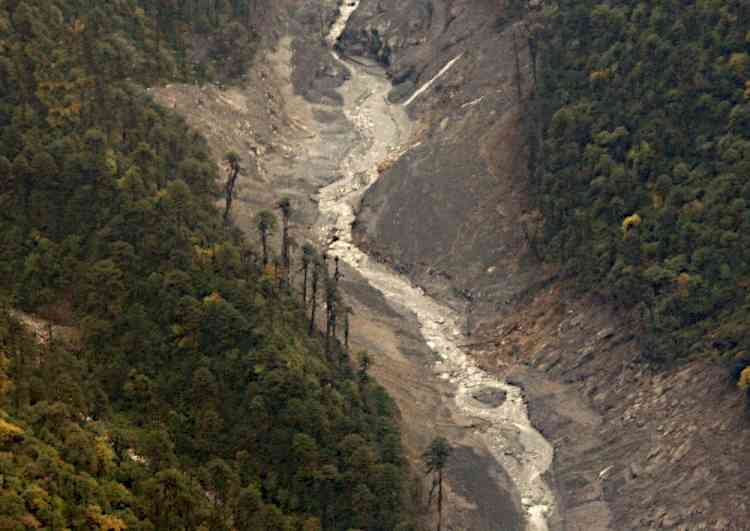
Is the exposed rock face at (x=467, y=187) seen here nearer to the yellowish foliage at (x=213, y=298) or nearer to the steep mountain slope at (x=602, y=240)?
the steep mountain slope at (x=602, y=240)

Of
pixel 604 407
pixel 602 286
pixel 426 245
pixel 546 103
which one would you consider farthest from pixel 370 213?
pixel 604 407

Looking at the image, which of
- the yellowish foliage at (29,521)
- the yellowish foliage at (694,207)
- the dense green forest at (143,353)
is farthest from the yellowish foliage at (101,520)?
the yellowish foliage at (694,207)

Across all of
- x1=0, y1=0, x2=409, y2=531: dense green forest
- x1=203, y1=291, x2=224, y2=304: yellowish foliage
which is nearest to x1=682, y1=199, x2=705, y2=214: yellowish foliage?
x1=0, y1=0, x2=409, y2=531: dense green forest

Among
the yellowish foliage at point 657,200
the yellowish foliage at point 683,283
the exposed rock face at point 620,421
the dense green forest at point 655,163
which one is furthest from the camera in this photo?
the yellowish foliage at point 657,200

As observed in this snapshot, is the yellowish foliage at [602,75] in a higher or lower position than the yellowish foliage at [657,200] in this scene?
higher

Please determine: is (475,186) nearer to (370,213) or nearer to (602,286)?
(370,213)

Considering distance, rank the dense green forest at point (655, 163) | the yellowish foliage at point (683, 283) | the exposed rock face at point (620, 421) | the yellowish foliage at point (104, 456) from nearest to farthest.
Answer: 1. the yellowish foliage at point (104, 456)
2. the exposed rock face at point (620, 421)
3. the dense green forest at point (655, 163)
4. the yellowish foliage at point (683, 283)

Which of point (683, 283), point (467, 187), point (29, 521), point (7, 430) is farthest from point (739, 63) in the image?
point (29, 521)
